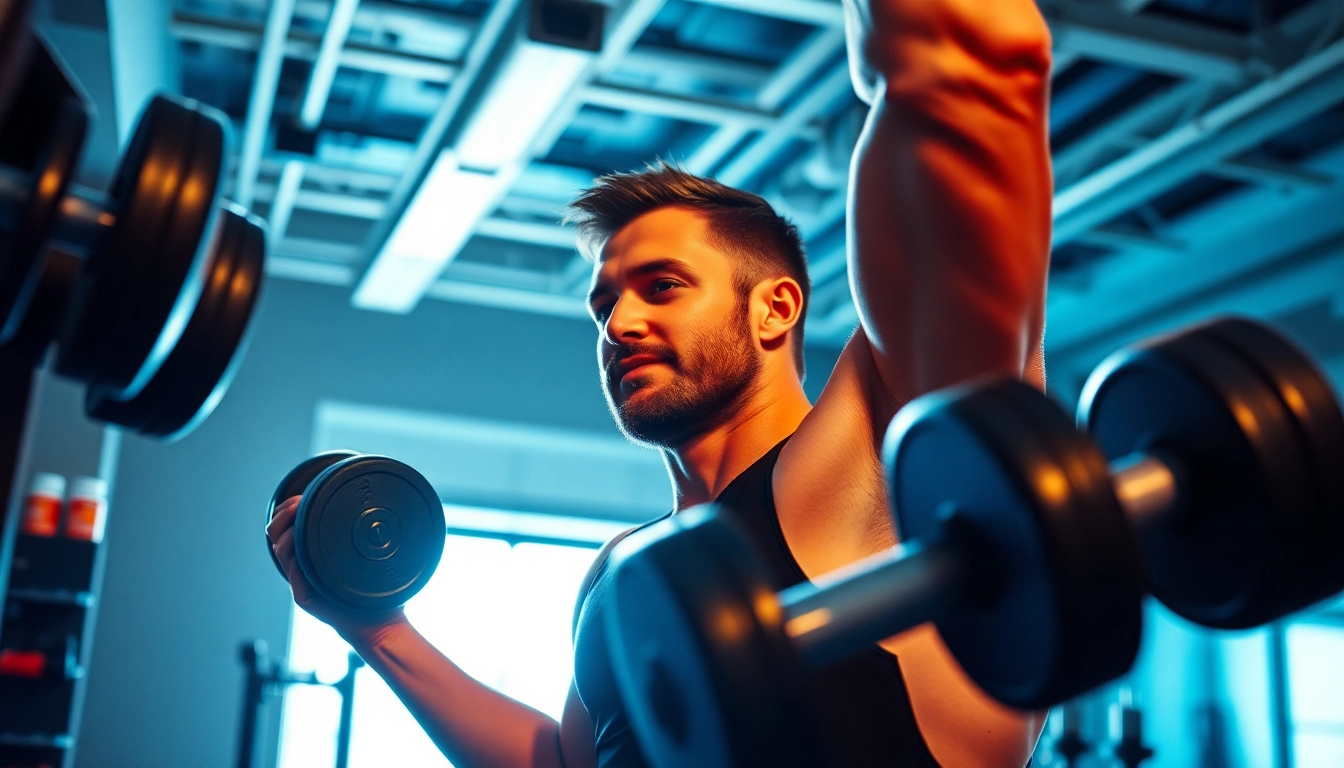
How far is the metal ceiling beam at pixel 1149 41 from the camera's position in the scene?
4.39m

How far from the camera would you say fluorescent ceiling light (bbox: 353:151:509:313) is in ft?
16.7

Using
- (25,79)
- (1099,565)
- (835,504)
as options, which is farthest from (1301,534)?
(25,79)

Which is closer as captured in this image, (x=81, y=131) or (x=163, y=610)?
(x=81, y=131)

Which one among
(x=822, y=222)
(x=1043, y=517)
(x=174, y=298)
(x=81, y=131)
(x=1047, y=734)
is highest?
(x=822, y=222)

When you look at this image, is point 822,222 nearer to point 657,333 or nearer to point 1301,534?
point 657,333

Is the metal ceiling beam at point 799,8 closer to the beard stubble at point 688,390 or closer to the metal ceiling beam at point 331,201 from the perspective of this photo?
the metal ceiling beam at point 331,201

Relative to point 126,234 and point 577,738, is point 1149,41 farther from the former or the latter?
point 126,234

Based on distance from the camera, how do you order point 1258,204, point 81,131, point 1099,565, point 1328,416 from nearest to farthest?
point 1099,565
point 1328,416
point 81,131
point 1258,204

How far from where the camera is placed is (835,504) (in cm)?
128

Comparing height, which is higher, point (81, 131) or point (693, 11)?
point (693, 11)

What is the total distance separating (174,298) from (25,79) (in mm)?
217

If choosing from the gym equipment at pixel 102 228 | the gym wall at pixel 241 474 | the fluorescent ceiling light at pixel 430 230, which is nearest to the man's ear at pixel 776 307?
the gym equipment at pixel 102 228

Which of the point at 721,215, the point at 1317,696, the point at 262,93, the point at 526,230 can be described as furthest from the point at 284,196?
the point at 1317,696

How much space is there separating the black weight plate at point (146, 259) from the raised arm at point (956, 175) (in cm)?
49
